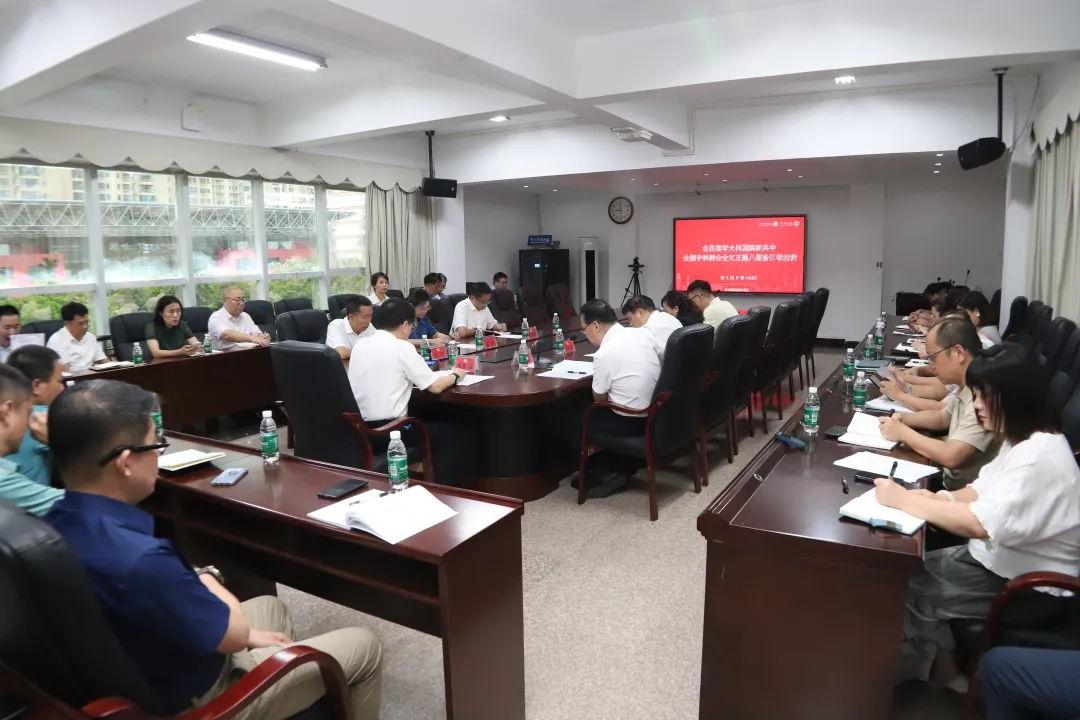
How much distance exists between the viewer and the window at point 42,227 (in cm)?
556

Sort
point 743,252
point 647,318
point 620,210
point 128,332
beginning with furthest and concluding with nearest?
point 620,210 → point 743,252 → point 128,332 → point 647,318

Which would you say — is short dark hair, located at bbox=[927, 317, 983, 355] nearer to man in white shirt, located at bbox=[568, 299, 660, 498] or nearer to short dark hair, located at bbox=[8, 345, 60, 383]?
man in white shirt, located at bbox=[568, 299, 660, 498]

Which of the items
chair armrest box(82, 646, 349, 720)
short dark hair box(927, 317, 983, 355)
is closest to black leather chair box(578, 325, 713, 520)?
short dark hair box(927, 317, 983, 355)

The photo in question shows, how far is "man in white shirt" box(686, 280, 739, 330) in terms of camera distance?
588 cm

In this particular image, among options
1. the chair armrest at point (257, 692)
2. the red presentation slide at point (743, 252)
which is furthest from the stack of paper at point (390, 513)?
the red presentation slide at point (743, 252)

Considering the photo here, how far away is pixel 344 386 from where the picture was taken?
306cm

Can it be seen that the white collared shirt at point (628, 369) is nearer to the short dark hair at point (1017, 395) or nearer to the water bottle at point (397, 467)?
the water bottle at point (397, 467)

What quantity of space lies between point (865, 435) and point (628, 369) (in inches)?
51.5

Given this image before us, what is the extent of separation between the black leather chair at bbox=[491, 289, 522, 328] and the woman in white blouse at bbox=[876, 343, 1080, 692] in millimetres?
6129

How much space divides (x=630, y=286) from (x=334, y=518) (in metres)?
9.86

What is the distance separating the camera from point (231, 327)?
5816mm

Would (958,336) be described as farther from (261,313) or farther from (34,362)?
(261,313)

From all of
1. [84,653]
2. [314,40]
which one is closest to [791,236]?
[314,40]

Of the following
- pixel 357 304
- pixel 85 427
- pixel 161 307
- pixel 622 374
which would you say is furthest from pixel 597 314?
pixel 161 307
